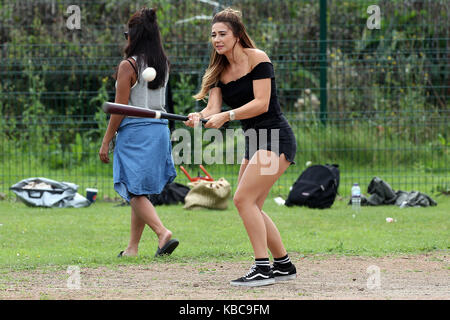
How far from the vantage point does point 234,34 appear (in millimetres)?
5855

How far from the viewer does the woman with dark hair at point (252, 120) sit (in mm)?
5758

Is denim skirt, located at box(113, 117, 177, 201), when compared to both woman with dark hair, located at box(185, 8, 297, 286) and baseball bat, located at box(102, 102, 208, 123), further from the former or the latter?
baseball bat, located at box(102, 102, 208, 123)

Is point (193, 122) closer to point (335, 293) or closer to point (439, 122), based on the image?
point (335, 293)

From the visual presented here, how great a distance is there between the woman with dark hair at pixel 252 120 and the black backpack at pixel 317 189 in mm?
4625

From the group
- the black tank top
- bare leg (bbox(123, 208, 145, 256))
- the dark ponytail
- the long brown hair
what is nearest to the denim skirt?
bare leg (bbox(123, 208, 145, 256))

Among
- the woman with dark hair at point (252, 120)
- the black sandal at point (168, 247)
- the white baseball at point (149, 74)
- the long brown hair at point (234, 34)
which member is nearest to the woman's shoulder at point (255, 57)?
the woman with dark hair at point (252, 120)

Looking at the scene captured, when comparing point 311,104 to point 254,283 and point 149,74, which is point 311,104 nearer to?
point 149,74

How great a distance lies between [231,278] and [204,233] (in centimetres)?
246

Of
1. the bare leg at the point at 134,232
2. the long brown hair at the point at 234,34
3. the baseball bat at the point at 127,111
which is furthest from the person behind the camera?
the bare leg at the point at 134,232

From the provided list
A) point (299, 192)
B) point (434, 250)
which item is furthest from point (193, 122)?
point (299, 192)

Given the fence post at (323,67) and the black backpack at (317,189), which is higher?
the fence post at (323,67)

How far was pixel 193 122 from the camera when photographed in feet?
18.8

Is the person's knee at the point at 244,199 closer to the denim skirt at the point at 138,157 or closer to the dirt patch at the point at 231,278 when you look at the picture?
the dirt patch at the point at 231,278

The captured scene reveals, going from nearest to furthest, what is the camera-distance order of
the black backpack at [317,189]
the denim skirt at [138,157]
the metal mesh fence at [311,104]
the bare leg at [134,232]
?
the denim skirt at [138,157], the bare leg at [134,232], the black backpack at [317,189], the metal mesh fence at [311,104]
